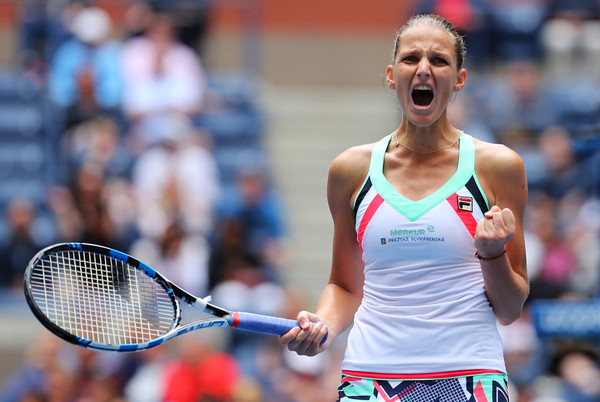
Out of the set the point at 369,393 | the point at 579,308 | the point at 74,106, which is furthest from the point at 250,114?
the point at 369,393

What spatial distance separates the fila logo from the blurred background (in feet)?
10.3

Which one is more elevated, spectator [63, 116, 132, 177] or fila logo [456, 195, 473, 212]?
fila logo [456, 195, 473, 212]

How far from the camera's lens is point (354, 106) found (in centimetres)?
1199

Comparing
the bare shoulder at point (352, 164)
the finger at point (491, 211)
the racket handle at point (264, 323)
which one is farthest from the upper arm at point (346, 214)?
the finger at point (491, 211)

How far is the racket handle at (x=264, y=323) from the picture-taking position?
332 cm

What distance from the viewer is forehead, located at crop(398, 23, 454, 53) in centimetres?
322

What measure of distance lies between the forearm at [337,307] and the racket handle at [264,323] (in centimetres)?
10

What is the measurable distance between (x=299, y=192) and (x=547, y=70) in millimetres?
3111

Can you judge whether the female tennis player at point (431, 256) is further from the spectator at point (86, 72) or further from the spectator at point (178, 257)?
the spectator at point (86, 72)

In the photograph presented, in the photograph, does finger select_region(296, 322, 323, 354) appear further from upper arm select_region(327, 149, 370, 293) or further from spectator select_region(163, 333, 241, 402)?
spectator select_region(163, 333, 241, 402)

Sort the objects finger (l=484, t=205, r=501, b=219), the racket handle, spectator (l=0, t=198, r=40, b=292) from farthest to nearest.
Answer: spectator (l=0, t=198, r=40, b=292) → the racket handle → finger (l=484, t=205, r=501, b=219)

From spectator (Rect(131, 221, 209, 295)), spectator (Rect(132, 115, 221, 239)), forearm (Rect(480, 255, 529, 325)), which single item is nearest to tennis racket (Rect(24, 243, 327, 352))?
forearm (Rect(480, 255, 529, 325))

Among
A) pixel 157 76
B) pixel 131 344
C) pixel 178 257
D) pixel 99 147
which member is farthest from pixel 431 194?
pixel 157 76

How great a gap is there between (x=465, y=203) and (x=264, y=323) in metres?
0.78
